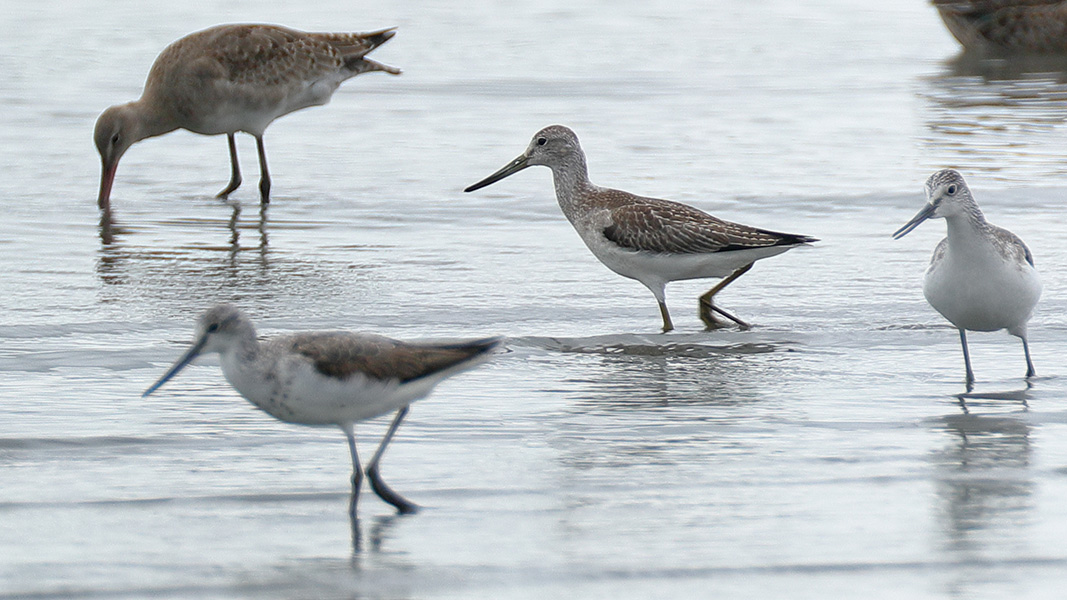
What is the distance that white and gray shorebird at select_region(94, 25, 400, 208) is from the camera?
11719 millimetres

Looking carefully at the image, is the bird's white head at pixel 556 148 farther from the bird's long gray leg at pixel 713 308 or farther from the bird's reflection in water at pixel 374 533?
the bird's reflection in water at pixel 374 533

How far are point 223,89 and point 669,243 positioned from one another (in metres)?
5.27

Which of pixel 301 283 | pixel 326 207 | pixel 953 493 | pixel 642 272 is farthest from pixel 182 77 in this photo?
pixel 953 493

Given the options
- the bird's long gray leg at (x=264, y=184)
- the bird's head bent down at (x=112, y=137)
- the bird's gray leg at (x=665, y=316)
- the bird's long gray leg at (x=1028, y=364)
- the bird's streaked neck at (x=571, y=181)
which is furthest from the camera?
the bird's long gray leg at (x=264, y=184)

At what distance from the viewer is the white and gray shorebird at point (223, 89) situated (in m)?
11.7

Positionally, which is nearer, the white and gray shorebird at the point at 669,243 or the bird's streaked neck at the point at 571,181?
the white and gray shorebird at the point at 669,243

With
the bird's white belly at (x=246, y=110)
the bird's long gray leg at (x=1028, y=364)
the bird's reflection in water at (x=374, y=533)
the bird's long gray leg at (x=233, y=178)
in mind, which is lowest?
the bird's long gray leg at (x=233, y=178)

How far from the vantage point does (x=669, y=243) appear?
25.5ft

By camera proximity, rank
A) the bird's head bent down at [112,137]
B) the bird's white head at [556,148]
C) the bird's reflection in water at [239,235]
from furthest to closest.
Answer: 1. the bird's head bent down at [112,137]
2. the bird's reflection in water at [239,235]
3. the bird's white head at [556,148]

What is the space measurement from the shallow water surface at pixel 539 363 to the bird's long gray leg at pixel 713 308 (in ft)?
0.28

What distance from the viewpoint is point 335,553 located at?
14.7 ft

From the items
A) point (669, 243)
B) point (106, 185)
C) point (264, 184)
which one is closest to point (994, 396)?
point (669, 243)

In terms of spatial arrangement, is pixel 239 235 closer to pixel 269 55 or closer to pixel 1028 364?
pixel 269 55

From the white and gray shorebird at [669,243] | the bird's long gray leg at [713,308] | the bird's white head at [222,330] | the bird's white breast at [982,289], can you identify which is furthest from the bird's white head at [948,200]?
the bird's white head at [222,330]
